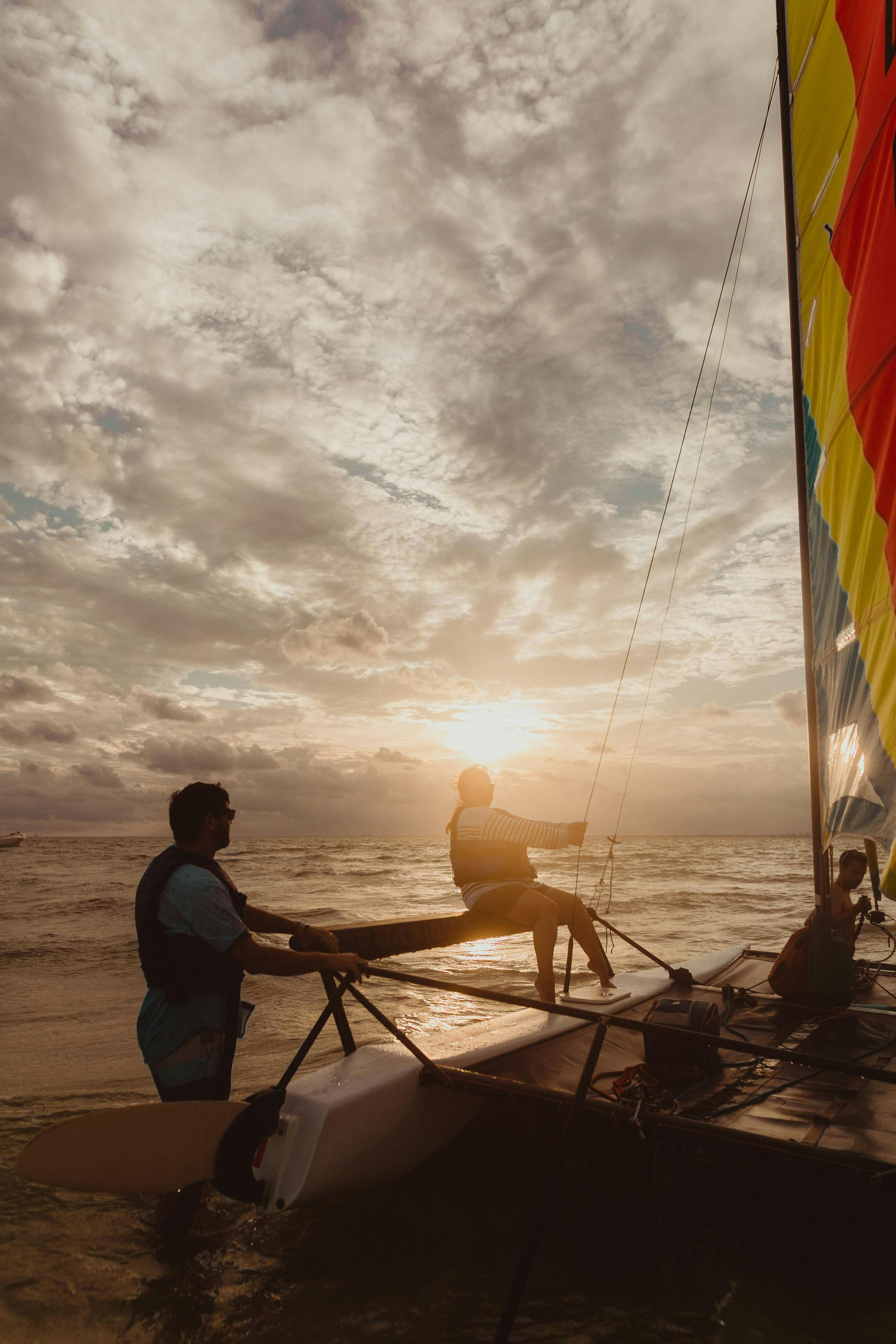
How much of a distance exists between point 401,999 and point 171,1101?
18.1 ft

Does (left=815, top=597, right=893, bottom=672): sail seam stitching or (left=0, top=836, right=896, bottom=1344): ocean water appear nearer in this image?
(left=0, top=836, right=896, bottom=1344): ocean water

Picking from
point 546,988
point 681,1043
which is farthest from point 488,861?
point 681,1043

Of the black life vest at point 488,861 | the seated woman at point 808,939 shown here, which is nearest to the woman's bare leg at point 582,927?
the black life vest at point 488,861

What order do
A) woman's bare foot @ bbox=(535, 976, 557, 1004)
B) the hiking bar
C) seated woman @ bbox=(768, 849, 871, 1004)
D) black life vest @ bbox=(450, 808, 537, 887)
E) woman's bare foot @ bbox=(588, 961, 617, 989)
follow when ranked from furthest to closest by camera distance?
1. woman's bare foot @ bbox=(588, 961, 617, 989)
2. black life vest @ bbox=(450, 808, 537, 887)
3. seated woman @ bbox=(768, 849, 871, 1004)
4. woman's bare foot @ bbox=(535, 976, 557, 1004)
5. the hiking bar

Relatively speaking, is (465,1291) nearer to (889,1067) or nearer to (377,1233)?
(377,1233)

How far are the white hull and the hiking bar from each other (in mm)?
526

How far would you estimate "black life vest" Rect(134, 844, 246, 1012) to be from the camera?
3.01 metres

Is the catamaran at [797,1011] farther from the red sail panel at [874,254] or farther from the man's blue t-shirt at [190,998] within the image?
the man's blue t-shirt at [190,998]

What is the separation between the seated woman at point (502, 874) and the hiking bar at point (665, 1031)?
6.20ft

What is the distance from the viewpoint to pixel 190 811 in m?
3.19

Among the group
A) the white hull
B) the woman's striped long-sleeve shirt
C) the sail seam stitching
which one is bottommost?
the white hull

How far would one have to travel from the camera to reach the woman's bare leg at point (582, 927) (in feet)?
17.6

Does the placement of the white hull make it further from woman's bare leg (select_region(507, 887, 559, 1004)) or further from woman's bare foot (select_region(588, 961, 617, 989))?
woman's bare foot (select_region(588, 961, 617, 989))

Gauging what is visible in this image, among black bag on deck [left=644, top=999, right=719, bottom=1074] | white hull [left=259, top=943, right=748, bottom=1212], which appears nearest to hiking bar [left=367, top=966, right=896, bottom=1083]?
white hull [left=259, top=943, right=748, bottom=1212]
